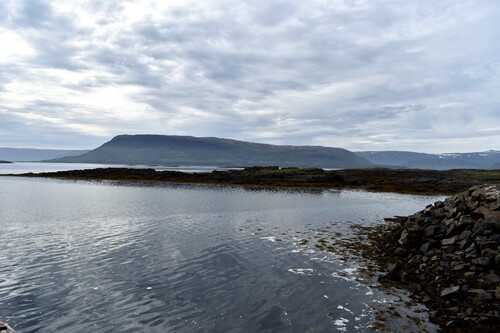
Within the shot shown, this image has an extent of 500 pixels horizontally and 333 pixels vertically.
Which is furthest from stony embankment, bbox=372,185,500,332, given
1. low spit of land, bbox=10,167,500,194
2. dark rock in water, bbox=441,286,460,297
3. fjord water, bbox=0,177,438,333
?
low spit of land, bbox=10,167,500,194

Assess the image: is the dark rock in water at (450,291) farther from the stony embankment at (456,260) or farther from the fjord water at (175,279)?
the fjord water at (175,279)

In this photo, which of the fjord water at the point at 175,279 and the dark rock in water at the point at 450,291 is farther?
the dark rock in water at the point at 450,291

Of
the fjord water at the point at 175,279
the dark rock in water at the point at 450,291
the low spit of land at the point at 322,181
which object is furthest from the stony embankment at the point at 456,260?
the low spit of land at the point at 322,181

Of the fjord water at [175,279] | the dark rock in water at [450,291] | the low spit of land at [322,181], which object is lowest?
the fjord water at [175,279]

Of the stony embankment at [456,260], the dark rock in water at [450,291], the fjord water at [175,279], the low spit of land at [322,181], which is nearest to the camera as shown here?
the fjord water at [175,279]

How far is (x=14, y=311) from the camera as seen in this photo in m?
14.8

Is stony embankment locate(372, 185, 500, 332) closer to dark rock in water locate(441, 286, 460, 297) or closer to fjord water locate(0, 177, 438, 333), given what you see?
dark rock in water locate(441, 286, 460, 297)

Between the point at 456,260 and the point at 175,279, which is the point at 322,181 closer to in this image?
the point at 456,260

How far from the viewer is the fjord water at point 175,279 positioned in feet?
46.9

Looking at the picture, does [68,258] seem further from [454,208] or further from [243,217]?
[454,208]

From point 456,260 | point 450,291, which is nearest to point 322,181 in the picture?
point 456,260

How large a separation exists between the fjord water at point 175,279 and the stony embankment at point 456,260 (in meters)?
2.72

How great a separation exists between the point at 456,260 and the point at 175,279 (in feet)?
58.5

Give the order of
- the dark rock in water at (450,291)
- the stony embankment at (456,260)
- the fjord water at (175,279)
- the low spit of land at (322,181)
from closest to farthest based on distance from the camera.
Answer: the fjord water at (175,279) → the stony embankment at (456,260) → the dark rock in water at (450,291) → the low spit of land at (322,181)
